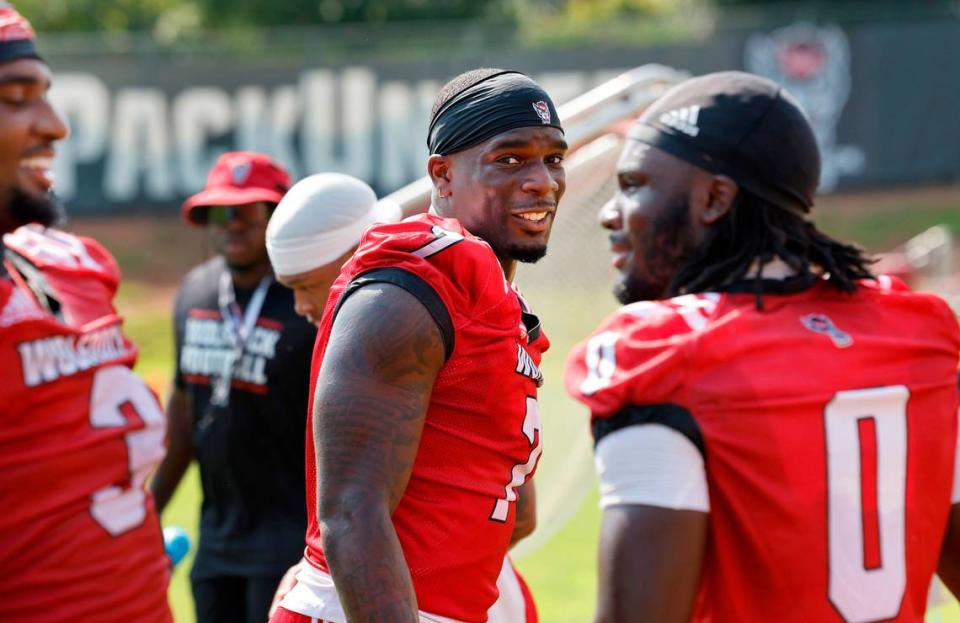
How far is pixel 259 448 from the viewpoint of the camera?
14.6ft

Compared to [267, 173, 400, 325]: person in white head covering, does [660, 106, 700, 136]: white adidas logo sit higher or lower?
higher

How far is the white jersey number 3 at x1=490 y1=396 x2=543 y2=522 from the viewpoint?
2.38m

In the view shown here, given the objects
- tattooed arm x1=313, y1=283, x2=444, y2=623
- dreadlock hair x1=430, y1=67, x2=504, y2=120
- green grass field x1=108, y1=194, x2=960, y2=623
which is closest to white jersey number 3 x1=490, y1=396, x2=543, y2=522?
tattooed arm x1=313, y1=283, x2=444, y2=623

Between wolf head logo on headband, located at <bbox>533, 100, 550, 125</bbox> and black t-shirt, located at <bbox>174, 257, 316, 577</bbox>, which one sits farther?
black t-shirt, located at <bbox>174, 257, 316, 577</bbox>

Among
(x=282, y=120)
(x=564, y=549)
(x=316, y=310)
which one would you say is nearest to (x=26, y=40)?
(x=316, y=310)

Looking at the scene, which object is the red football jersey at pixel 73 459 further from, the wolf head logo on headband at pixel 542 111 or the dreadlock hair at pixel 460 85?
the wolf head logo on headband at pixel 542 111

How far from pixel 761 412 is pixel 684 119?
745 mm

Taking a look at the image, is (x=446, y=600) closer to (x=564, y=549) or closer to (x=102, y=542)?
(x=102, y=542)

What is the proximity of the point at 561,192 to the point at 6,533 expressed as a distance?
1.69 metres

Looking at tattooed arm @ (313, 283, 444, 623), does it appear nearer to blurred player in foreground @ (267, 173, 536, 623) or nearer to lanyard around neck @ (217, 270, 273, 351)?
blurred player in foreground @ (267, 173, 536, 623)

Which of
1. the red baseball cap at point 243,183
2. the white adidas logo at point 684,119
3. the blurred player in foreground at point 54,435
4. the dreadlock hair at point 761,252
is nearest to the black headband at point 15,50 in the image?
the blurred player in foreground at point 54,435

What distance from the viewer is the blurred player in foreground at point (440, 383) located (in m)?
2.13

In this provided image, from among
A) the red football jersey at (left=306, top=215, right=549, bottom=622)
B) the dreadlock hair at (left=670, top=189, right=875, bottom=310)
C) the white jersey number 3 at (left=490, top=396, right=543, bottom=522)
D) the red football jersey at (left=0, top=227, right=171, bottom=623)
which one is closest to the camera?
the red football jersey at (left=306, top=215, right=549, bottom=622)

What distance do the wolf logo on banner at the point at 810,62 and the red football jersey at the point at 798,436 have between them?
17800 mm
